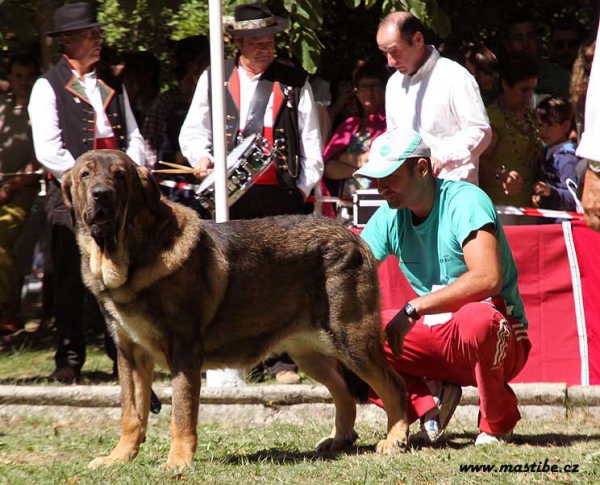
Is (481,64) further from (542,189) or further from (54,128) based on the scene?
(54,128)

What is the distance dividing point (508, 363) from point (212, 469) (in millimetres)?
1693

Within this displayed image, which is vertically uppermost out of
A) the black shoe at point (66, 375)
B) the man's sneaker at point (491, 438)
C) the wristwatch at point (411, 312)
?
the wristwatch at point (411, 312)

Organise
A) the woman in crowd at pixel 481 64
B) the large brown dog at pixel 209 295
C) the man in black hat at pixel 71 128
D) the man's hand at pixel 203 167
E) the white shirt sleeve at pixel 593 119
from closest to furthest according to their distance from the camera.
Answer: the white shirt sleeve at pixel 593 119 → the large brown dog at pixel 209 295 → the man in black hat at pixel 71 128 → the man's hand at pixel 203 167 → the woman in crowd at pixel 481 64

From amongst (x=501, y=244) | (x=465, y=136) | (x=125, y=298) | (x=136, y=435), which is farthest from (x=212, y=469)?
(x=465, y=136)

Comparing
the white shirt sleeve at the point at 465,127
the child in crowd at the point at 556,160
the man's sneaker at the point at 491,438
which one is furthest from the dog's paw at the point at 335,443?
the child in crowd at the point at 556,160

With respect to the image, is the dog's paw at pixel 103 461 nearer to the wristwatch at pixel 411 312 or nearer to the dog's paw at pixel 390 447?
the dog's paw at pixel 390 447

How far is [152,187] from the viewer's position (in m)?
5.75

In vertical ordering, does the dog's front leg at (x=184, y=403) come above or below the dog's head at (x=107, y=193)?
below

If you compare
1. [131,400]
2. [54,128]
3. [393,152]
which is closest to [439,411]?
[393,152]

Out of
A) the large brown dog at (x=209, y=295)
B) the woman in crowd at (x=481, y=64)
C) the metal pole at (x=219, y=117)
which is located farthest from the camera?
the woman in crowd at (x=481, y=64)

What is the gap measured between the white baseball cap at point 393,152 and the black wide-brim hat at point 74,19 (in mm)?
2672

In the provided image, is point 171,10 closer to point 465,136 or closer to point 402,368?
point 465,136

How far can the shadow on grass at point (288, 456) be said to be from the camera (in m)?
5.86

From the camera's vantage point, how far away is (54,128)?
25.3 feet
